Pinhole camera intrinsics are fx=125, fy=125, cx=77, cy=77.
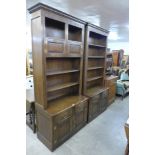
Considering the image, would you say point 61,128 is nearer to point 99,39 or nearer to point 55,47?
point 55,47

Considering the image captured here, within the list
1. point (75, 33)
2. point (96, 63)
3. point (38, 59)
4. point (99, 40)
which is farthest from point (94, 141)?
point (99, 40)

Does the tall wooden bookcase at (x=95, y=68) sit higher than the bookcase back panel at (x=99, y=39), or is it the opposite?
the bookcase back panel at (x=99, y=39)

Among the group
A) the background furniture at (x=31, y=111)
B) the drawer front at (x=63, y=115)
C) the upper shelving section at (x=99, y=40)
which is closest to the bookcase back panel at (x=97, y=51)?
the upper shelving section at (x=99, y=40)

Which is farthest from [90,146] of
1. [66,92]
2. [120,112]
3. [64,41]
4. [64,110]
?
[64,41]

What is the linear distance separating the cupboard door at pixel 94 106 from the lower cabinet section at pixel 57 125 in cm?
50

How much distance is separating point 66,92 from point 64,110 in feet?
2.63

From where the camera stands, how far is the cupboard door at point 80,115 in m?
2.77

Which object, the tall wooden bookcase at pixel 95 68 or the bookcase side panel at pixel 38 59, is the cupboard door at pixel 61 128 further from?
the tall wooden bookcase at pixel 95 68

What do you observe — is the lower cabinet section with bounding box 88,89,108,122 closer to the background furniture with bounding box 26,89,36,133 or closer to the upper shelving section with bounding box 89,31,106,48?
the background furniture with bounding box 26,89,36,133

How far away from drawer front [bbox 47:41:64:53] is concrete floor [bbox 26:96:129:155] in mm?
1834

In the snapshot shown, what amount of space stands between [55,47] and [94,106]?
1.92 m
